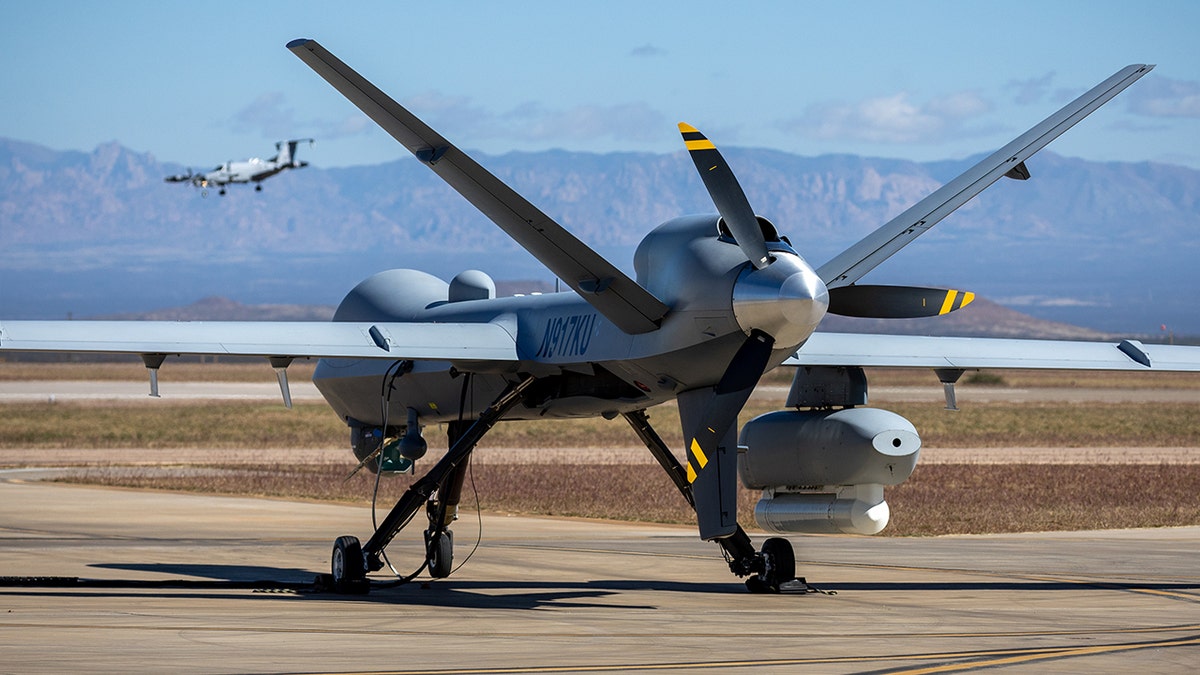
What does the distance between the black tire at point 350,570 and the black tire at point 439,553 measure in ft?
5.24

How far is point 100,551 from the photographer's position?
75.5 ft

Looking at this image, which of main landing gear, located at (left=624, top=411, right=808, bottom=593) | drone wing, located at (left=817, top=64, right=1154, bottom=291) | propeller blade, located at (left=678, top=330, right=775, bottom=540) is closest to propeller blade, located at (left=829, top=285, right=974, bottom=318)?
drone wing, located at (left=817, top=64, right=1154, bottom=291)

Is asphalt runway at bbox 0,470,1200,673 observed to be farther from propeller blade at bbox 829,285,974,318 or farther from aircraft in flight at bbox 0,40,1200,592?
propeller blade at bbox 829,285,974,318

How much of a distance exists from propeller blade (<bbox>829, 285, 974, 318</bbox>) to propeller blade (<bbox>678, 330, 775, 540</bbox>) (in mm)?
1426

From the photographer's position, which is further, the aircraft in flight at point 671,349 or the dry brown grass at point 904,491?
the dry brown grass at point 904,491

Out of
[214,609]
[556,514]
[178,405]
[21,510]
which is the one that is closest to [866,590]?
[214,609]

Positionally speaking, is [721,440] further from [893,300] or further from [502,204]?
[502,204]

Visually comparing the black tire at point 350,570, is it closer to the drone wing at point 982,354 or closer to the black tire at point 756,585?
the black tire at point 756,585

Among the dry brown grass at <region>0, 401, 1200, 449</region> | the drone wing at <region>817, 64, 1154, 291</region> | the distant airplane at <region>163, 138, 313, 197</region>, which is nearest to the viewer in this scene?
the drone wing at <region>817, 64, 1154, 291</region>

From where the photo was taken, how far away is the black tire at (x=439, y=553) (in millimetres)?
19797

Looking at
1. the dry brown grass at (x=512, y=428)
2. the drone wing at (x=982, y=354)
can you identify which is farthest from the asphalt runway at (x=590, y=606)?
the dry brown grass at (x=512, y=428)

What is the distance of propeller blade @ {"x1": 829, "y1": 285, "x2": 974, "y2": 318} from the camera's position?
1658 centimetres

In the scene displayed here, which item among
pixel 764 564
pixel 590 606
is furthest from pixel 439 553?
pixel 764 564

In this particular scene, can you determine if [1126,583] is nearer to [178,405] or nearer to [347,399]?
[347,399]
